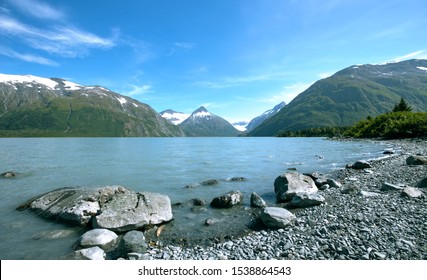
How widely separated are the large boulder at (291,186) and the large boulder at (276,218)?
5.67 metres

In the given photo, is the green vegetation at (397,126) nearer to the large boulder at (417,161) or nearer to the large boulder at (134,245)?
the large boulder at (417,161)

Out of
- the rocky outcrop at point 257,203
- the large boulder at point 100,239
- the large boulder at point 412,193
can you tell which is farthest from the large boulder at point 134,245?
the large boulder at point 412,193

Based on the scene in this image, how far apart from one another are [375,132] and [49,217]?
132 metres

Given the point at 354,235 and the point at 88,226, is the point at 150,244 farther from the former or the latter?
the point at 354,235

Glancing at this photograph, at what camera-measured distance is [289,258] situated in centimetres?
999

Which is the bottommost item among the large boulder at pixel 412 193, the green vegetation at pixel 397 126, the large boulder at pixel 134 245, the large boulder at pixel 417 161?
the large boulder at pixel 134 245

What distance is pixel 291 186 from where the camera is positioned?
808 inches

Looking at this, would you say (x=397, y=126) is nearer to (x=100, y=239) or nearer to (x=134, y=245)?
(x=134, y=245)

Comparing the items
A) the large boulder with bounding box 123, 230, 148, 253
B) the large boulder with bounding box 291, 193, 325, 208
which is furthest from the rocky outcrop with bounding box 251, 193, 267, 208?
the large boulder with bounding box 123, 230, 148, 253

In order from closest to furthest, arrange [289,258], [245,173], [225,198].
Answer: [289,258], [225,198], [245,173]

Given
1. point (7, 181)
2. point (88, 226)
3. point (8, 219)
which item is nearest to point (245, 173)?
point (88, 226)

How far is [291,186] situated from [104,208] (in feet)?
44.3

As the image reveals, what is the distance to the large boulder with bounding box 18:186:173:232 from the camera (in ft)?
47.8

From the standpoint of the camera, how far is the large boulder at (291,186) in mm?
19831
